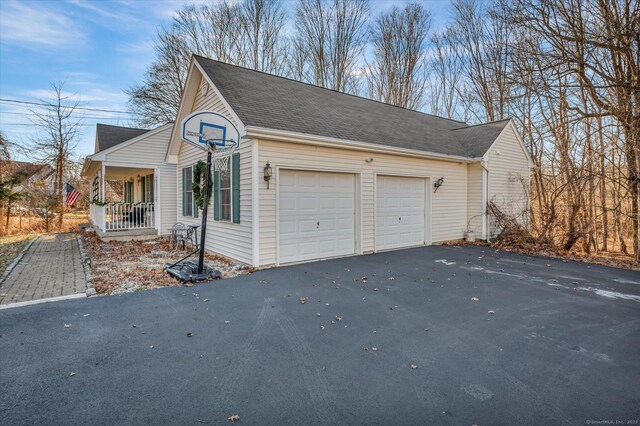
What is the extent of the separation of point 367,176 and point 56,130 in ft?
54.8

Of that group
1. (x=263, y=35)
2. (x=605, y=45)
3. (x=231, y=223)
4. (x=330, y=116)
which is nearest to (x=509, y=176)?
(x=605, y=45)

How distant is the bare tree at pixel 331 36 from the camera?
62.7 feet

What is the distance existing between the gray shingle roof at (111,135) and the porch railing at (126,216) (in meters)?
2.91

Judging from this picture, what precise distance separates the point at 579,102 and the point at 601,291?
8.51 meters

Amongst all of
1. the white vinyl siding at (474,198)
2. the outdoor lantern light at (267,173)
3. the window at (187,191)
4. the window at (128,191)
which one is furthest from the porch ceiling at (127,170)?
the white vinyl siding at (474,198)

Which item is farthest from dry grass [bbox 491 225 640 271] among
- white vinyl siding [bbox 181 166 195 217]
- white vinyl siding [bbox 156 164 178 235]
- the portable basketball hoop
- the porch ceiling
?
the porch ceiling

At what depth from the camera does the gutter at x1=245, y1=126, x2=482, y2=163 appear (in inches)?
253

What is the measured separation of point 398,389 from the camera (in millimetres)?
2506

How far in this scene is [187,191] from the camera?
1033cm

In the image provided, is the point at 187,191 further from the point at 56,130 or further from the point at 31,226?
the point at 56,130

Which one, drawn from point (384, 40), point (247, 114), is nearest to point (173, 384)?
point (247, 114)

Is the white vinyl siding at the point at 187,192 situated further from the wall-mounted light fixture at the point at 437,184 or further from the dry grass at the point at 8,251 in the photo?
the wall-mounted light fixture at the point at 437,184

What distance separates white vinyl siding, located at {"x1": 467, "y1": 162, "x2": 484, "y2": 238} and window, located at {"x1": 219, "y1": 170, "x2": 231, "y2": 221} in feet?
27.0

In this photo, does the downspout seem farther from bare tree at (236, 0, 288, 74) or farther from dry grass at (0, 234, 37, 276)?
bare tree at (236, 0, 288, 74)
